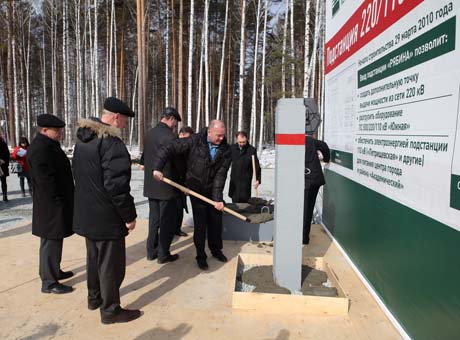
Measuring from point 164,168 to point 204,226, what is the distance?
0.83 m

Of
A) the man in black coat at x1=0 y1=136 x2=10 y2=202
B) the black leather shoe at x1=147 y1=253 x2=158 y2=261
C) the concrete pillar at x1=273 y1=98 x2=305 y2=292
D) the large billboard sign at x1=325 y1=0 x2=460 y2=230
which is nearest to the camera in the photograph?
the large billboard sign at x1=325 y1=0 x2=460 y2=230

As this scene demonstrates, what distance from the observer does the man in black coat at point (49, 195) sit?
3.09 m

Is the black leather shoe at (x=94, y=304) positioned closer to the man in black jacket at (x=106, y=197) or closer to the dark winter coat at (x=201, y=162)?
the man in black jacket at (x=106, y=197)

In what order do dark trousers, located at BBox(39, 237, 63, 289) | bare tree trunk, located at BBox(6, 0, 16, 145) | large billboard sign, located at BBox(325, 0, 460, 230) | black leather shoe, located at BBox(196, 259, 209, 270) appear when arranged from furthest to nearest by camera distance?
bare tree trunk, located at BBox(6, 0, 16, 145), black leather shoe, located at BBox(196, 259, 209, 270), dark trousers, located at BBox(39, 237, 63, 289), large billboard sign, located at BBox(325, 0, 460, 230)

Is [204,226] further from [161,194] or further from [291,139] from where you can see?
[291,139]

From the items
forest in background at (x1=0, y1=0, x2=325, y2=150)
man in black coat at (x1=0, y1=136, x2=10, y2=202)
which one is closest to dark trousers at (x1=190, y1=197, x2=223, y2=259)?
man in black coat at (x1=0, y1=136, x2=10, y2=202)

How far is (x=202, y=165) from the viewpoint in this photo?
388 centimetres

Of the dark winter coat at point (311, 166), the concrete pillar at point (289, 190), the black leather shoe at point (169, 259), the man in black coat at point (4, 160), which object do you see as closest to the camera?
the concrete pillar at point (289, 190)

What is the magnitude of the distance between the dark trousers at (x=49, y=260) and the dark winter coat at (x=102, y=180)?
77 cm

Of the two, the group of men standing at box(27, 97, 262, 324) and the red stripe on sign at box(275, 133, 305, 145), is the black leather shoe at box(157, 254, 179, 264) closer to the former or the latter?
the group of men standing at box(27, 97, 262, 324)

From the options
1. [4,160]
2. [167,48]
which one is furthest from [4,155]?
[167,48]

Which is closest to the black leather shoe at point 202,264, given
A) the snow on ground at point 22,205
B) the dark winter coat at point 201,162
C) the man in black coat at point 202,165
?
the man in black coat at point 202,165

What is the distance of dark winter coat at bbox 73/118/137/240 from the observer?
2.52m

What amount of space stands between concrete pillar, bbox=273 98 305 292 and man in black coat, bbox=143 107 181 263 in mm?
1385
